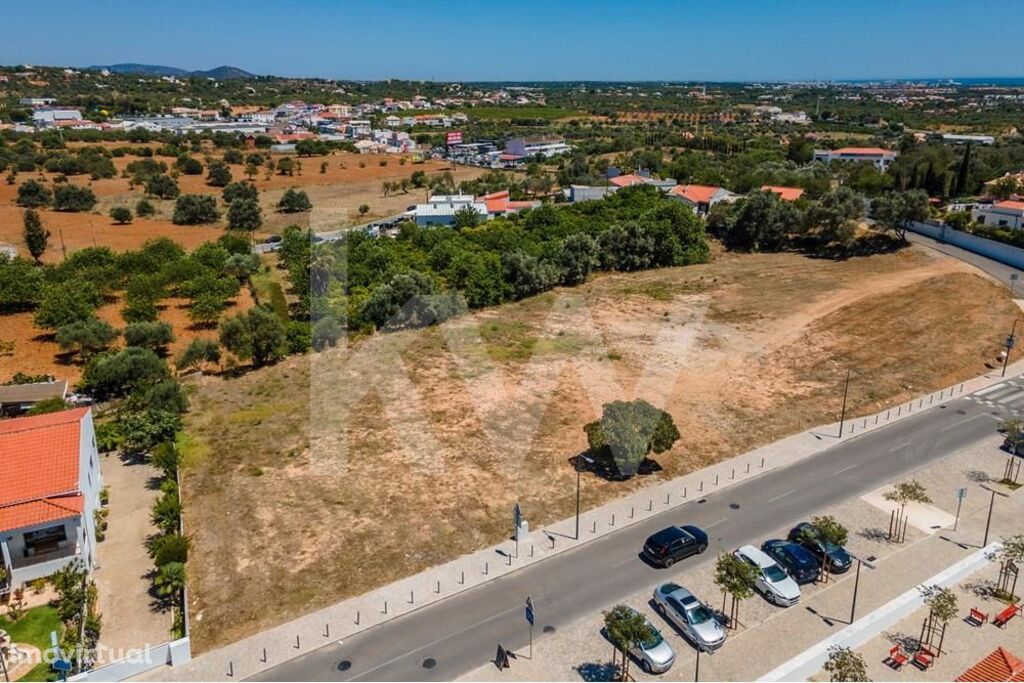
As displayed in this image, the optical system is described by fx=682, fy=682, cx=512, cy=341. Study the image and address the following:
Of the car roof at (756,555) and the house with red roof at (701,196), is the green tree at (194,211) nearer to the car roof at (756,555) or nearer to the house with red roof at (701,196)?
the house with red roof at (701,196)

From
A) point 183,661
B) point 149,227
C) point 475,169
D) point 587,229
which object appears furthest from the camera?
point 475,169

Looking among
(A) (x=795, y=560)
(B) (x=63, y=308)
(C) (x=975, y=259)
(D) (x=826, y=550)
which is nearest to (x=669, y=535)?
(A) (x=795, y=560)

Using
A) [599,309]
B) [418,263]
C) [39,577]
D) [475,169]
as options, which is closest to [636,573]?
[39,577]

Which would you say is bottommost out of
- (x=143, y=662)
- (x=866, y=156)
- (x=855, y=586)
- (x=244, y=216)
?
(x=143, y=662)

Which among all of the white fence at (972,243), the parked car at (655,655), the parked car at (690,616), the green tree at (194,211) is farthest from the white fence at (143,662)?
the green tree at (194,211)

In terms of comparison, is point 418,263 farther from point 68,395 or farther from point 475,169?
point 475,169

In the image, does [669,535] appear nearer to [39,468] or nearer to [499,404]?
[499,404]

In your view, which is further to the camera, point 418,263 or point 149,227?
point 149,227
